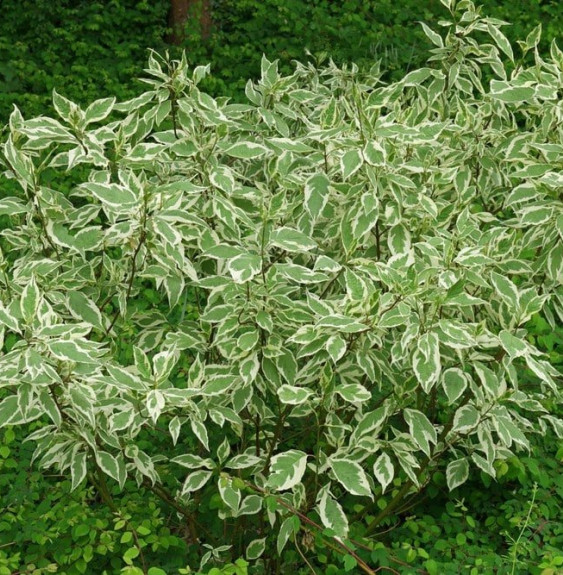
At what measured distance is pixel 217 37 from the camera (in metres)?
7.85

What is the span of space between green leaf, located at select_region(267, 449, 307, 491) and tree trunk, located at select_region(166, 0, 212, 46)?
5.96 meters

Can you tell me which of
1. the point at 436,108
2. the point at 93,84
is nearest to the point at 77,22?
the point at 93,84

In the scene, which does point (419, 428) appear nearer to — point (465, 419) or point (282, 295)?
point (465, 419)

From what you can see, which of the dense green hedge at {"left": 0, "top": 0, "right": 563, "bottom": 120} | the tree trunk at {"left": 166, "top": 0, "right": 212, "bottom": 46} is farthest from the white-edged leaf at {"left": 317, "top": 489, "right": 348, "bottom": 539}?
the tree trunk at {"left": 166, "top": 0, "right": 212, "bottom": 46}

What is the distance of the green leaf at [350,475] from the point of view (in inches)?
99.3

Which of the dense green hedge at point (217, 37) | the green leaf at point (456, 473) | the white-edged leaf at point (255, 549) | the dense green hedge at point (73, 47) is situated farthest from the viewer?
the dense green hedge at point (217, 37)

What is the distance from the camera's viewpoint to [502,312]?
2.77m

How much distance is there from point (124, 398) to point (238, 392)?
34 centimetres

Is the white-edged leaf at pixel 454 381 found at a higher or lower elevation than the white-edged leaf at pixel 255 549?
higher

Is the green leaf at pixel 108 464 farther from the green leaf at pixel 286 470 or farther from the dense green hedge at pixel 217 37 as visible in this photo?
the dense green hedge at pixel 217 37

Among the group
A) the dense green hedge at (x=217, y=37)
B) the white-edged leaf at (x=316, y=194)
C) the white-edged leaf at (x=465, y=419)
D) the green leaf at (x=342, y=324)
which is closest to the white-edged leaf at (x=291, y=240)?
the white-edged leaf at (x=316, y=194)

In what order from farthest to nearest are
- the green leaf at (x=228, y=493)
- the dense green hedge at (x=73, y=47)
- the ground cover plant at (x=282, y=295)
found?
1. the dense green hedge at (x=73, y=47)
2. the green leaf at (x=228, y=493)
3. the ground cover plant at (x=282, y=295)

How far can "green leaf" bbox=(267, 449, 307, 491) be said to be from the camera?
249cm

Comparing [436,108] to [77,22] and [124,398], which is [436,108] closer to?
[124,398]
